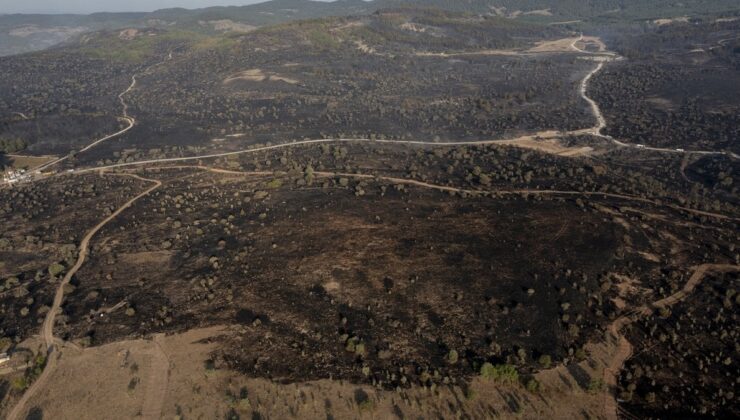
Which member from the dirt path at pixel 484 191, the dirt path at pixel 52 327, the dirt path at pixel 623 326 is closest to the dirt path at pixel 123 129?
the dirt path at pixel 484 191

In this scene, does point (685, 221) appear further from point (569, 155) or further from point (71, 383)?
point (71, 383)

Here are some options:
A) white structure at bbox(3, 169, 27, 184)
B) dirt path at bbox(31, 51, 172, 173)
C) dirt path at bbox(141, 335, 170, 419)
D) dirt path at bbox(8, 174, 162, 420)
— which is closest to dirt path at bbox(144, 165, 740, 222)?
dirt path at bbox(8, 174, 162, 420)

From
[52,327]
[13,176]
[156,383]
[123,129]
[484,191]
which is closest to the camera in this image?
[156,383]

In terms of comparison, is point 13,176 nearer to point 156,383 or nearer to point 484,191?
point 156,383

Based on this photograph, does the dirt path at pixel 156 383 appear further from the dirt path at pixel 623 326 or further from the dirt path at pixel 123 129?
the dirt path at pixel 123 129

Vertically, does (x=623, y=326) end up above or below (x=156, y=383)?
above

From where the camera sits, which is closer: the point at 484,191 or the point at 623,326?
the point at 623,326

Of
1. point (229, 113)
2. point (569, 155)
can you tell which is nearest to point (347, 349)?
point (569, 155)

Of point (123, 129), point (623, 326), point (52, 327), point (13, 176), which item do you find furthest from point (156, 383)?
point (123, 129)

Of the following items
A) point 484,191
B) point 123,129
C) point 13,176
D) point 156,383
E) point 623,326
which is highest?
point 123,129
